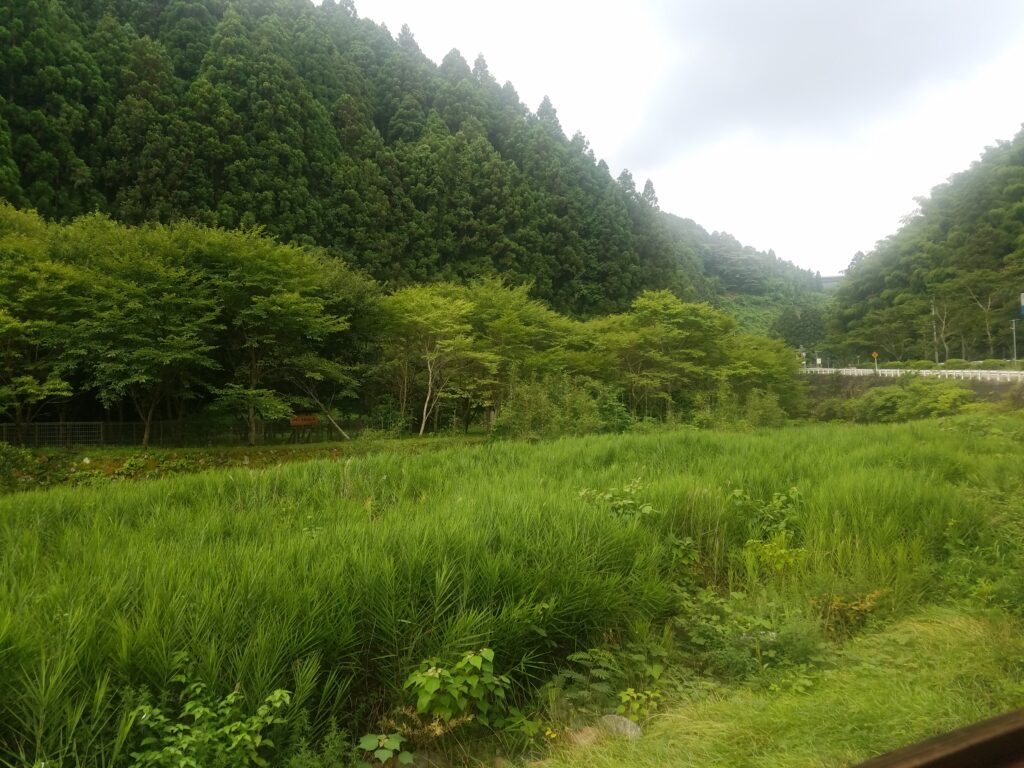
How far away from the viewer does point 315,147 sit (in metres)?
34.9

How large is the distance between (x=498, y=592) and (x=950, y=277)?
47.0m

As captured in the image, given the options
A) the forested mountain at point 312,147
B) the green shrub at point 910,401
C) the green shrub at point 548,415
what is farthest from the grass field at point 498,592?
the forested mountain at point 312,147

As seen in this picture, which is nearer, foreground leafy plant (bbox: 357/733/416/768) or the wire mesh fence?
foreground leafy plant (bbox: 357/733/416/768)

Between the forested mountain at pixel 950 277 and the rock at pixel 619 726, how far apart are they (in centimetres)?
3993

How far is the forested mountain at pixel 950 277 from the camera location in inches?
1345

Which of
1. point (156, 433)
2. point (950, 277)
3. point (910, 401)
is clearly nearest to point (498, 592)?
point (156, 433)

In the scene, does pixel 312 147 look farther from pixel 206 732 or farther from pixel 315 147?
pixel 206 732

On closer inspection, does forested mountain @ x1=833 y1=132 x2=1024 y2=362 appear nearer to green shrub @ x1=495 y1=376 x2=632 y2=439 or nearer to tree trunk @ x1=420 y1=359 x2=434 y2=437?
green shrub @ x1=495 y1=376 x2=632 y2=439

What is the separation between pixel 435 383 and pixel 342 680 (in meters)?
18.6

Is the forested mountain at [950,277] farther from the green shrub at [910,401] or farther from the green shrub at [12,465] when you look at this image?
the green shrub at [12,465]

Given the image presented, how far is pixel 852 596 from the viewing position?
3.35 meters

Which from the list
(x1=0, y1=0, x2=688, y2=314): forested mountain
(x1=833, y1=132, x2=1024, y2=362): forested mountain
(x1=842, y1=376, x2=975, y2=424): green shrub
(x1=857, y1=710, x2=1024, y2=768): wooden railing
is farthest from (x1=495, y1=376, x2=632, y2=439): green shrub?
(x1=833, y1=132, x2=1024, y2=362): forested mountain

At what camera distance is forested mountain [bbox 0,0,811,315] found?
93.7 feet

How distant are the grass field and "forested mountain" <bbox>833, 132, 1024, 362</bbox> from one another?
37.3 metres
